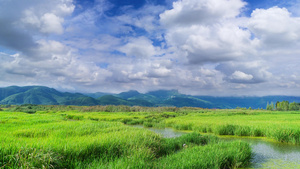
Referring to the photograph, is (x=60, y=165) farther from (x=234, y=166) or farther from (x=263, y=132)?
(x=263, y=132)

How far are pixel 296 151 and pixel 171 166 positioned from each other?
10.6 meters

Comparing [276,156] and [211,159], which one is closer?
[211,159]

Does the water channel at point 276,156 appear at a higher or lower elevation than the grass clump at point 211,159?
lower

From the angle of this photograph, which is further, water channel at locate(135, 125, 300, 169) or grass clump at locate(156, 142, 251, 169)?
water channel at locate(135, 125, 300, 169)

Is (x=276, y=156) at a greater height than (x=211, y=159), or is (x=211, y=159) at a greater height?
(x=211, y=159)

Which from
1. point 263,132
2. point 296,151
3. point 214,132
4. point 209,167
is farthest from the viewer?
point 214,132

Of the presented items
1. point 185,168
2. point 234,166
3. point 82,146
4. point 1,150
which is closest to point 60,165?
point 82,146

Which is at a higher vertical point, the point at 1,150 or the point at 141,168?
the point at 1,150

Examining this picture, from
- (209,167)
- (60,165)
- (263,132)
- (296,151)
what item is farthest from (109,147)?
(263,132)

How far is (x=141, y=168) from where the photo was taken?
21.7ft

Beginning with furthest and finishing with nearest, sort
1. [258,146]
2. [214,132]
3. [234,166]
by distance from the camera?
[214,132]
[258,146]
[234,166]

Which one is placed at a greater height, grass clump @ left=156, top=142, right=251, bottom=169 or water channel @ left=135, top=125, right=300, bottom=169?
grass clump @ left=156, top=142, right=251, bottom=169

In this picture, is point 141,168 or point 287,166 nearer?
point 141,168

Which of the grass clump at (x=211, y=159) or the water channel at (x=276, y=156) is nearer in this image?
the grass clump at (x=211, y=159)
